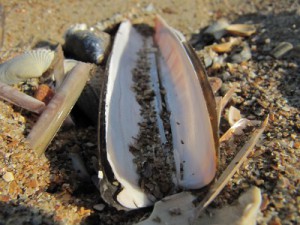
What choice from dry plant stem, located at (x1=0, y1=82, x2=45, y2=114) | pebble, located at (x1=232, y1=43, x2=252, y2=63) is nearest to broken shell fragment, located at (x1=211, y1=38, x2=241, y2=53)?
pebble, located at (x1=232, y1=43, x2=252, y2=63)

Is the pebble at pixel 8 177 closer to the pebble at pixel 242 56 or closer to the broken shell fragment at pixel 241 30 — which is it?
the pebble at pixel 242 56

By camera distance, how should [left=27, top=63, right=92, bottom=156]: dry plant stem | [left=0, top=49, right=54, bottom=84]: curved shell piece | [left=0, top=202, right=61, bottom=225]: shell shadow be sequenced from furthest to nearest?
[left=0, top=49, right=54, bottom=84]: curved shell piece, [left=27, top=63, right=92, bottom=156]: dry plant stem, [left=0, top=202, right=61, bottom=225]: shell shadow

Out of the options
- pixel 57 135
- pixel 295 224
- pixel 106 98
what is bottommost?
pixel 295 224

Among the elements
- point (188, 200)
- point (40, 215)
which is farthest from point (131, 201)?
point (40, 215)

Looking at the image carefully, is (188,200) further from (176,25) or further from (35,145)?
(176,25)

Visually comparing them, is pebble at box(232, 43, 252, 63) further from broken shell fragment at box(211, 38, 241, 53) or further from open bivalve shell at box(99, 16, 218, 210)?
open bivalve shell at box(99, 16, 218, 210)

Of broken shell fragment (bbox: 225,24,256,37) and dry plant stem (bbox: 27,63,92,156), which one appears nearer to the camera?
dry plant stem (bbox: 27,63,92,156)

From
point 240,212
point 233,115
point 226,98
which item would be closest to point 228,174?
point 240,212
